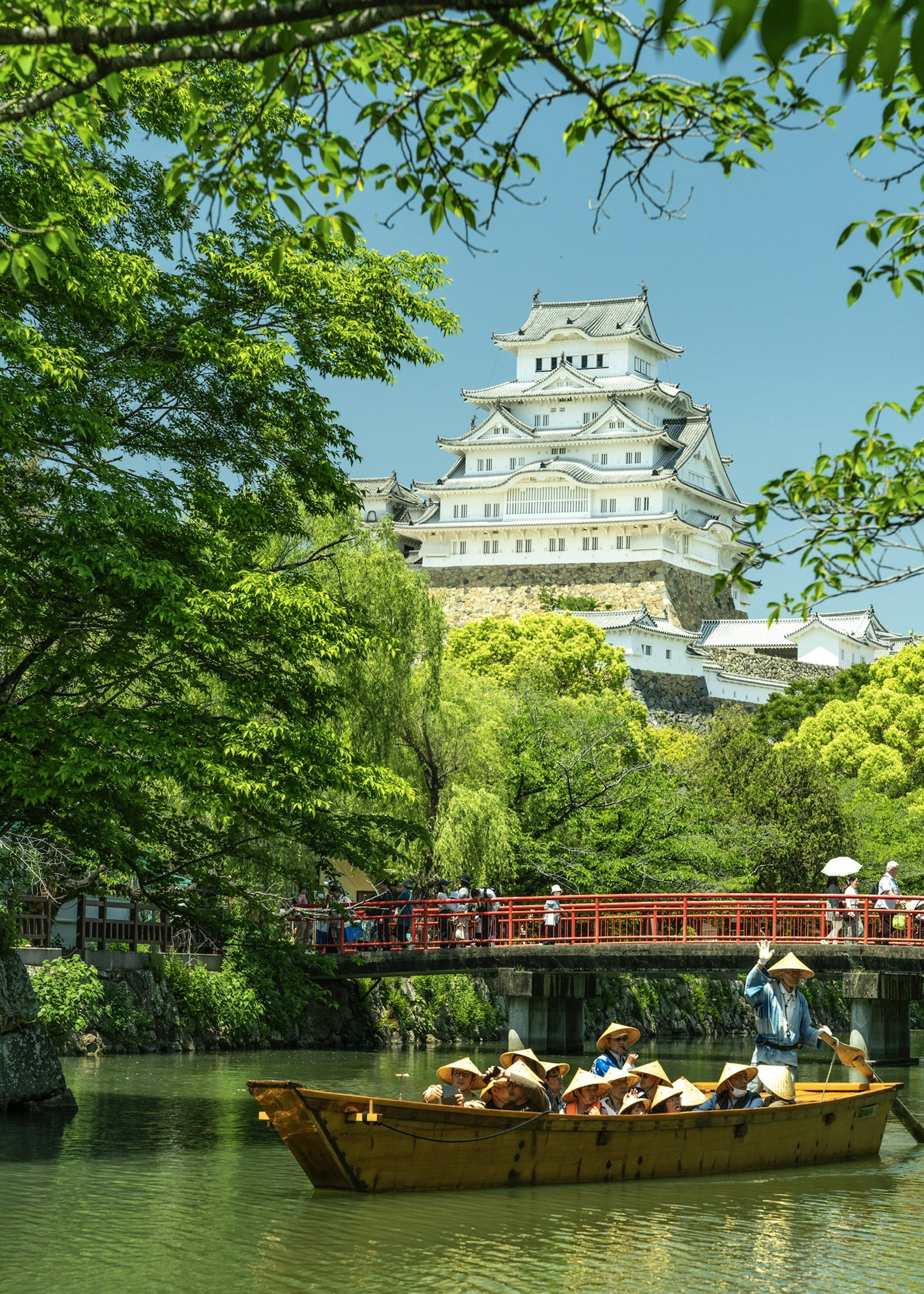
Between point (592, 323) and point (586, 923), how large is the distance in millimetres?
47155

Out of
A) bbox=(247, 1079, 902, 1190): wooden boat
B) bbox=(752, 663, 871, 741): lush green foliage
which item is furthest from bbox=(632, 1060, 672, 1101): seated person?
bbox=(752, 663, 871, 741): lush green foliage

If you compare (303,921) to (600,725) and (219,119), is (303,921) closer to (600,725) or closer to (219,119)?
(600,725)

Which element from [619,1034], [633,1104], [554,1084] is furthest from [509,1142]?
[619,1034]

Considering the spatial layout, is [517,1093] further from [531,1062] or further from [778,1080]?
[778,1080]

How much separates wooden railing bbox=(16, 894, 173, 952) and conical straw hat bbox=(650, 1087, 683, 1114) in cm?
801

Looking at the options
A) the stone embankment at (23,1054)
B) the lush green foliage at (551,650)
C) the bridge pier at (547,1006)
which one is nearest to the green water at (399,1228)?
the stone embankment at (23,1054)

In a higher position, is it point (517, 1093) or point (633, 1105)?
point (517, 1093)

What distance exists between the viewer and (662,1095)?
1306 cm

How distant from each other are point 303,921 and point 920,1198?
51.7ft

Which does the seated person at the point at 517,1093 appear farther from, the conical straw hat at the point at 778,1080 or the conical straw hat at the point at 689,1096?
the conical straw hat at the point at 778,1080

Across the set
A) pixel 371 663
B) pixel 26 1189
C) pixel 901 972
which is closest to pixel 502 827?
pixel 371 663

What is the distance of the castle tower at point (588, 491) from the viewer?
6656 cm

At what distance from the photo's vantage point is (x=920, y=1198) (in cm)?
1278

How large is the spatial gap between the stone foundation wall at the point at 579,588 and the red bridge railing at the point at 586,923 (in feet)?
120
